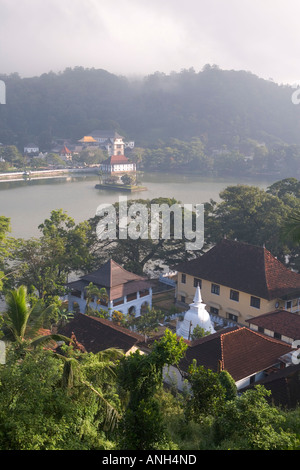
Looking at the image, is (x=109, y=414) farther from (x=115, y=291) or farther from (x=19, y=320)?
(x=115, y=291)

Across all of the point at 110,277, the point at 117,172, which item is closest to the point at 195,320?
the point at 110,277

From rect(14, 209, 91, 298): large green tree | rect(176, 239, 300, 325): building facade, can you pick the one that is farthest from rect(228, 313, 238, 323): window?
rect(14, 209, 91, 298): large green tree

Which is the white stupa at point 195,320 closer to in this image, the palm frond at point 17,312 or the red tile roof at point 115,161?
A: the palm frond at point 17,312

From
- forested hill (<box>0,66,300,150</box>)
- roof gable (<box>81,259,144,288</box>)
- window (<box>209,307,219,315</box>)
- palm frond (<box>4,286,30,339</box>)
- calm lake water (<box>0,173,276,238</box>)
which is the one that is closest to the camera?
palm frond (<box>4,286,30,339</box>)

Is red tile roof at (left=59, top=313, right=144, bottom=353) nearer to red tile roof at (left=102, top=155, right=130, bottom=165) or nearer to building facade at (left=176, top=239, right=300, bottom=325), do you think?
building facade at (left=176, top=239, right=300, bottom=325)

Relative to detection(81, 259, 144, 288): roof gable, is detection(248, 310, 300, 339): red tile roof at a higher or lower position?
lower

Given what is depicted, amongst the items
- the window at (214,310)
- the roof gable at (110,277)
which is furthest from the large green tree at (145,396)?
the window at (214,310)
